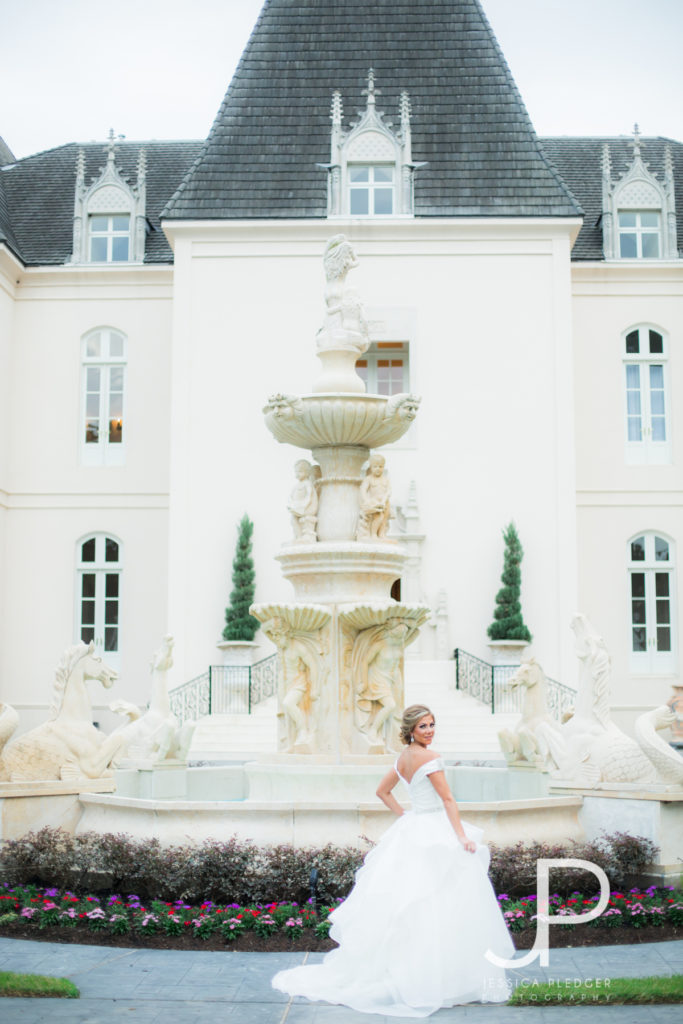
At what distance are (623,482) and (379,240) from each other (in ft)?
27.0

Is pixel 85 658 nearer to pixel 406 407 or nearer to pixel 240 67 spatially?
pixel 406 407

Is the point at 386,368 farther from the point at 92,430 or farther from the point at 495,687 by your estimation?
the point at 495,687

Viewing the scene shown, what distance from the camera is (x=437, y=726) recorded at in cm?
2244

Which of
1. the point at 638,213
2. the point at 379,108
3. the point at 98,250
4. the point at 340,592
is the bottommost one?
the point at 340,592

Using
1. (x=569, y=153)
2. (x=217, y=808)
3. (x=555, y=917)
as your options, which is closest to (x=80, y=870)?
(x=217, y=808)

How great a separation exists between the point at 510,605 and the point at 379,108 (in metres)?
12.6

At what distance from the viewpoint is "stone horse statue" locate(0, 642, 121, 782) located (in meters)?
10.9

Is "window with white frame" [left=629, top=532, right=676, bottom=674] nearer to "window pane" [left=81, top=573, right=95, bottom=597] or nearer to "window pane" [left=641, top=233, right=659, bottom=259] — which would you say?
"window pane" [left=641, top=233, right=659, bottom=259]

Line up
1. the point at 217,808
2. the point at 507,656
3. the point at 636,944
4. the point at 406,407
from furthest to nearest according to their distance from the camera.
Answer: the point at 507,656
the point at 406,407
the point at 217,808
the point at 636,944

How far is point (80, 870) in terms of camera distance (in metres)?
9.58

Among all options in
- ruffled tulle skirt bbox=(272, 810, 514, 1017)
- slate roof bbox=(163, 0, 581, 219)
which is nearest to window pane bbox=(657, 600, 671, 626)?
slate roof bbox=(163, 0, 581, 219)

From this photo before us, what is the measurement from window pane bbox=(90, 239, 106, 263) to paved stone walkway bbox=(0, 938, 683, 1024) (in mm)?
24925

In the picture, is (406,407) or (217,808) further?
(406,407)

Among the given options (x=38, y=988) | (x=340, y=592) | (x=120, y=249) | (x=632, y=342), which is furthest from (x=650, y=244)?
(x=38, y=988)
